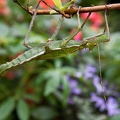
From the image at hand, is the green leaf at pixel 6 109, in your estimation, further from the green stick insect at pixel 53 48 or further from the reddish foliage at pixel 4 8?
the reddish foliage at pixel 4 8

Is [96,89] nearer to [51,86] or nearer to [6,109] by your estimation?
[51,86]

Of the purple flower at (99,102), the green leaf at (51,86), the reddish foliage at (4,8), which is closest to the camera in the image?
the green leaf at (51,86)

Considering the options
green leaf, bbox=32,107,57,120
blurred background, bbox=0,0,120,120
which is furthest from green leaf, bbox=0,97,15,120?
green leaf, bbox=32,107,57,120

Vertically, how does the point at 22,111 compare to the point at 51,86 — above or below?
below

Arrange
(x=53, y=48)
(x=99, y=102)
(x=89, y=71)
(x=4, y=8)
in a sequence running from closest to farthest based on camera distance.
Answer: (x=53, y=48) → (x=99, y=102) → (x=89, y=71) → (x=4, y=8)

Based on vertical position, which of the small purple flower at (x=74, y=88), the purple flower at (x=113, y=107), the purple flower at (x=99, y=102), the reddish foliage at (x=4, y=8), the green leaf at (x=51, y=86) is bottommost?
the purple flower at (x=113, y=107)

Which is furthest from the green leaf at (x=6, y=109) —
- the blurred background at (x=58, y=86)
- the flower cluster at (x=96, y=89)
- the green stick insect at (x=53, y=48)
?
the green stick insect at (x=53, y=48)

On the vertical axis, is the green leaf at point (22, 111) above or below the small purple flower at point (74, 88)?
below

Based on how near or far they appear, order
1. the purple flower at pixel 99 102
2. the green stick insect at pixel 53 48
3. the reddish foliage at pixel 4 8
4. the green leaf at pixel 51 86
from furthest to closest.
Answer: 1. the reddish foliage at pixel 4 8
2. the purple flower at pixel 99 102
3. the green leaf at pixel 51 86
4. the green stick insect at pixel 53 48

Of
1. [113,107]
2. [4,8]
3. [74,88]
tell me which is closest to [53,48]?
[113,107]
